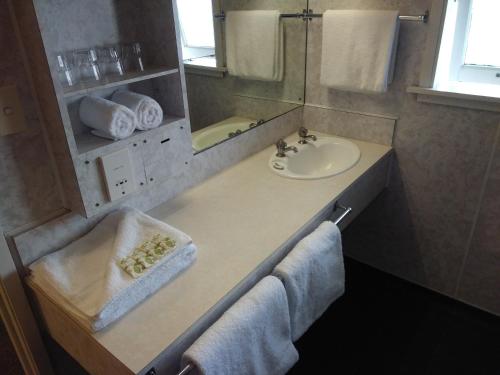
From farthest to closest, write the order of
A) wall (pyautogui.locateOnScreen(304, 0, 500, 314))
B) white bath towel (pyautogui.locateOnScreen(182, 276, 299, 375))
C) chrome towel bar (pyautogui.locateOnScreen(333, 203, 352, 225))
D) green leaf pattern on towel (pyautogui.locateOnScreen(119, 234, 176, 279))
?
wall (pyautogui.locateOnScreen(304, 0, 500, 314)) → chrome towel bar (pyautogui.locateOnScreen(333, 203, 352, 225)) → green leaf pattern on towel (pyautogui.locateOnScreen(119, 234, 176, 279)) → white bath towel (pyautogui.locateOnScreen(182, 276, 299, 375))

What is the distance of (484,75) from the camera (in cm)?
172

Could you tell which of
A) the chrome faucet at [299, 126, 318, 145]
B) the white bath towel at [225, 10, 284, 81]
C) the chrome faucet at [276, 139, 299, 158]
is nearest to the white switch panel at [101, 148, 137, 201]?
the white bath towel at [225, 10, 284, 81]

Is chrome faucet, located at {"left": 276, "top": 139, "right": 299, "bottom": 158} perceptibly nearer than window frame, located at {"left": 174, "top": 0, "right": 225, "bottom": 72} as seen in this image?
No

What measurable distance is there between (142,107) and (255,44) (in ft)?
2.76

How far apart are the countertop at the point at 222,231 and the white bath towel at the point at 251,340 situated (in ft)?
0.18

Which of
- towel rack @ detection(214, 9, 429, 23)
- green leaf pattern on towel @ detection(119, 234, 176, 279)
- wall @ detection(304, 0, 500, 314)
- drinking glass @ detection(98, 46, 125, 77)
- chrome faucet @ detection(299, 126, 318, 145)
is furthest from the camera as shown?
chrome faucet @ detection(299, 126, 318, 145)

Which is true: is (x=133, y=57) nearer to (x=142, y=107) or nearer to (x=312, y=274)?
(x=142, y=107)

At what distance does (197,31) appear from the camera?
1.44 m

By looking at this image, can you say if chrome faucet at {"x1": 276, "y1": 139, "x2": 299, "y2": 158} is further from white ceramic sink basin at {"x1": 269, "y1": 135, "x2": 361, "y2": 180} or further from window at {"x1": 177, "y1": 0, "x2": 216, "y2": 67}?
window at {"x1": 177, "y1": 0, "x2": 216, "y2": 67}

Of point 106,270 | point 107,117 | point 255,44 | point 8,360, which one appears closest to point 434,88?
point 255,44

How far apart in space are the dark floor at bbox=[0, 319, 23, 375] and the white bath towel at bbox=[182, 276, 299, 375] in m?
1.27

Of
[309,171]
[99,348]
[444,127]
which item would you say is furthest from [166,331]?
[444,127]

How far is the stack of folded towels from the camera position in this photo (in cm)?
106

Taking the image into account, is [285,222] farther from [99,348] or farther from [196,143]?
[99,348]
